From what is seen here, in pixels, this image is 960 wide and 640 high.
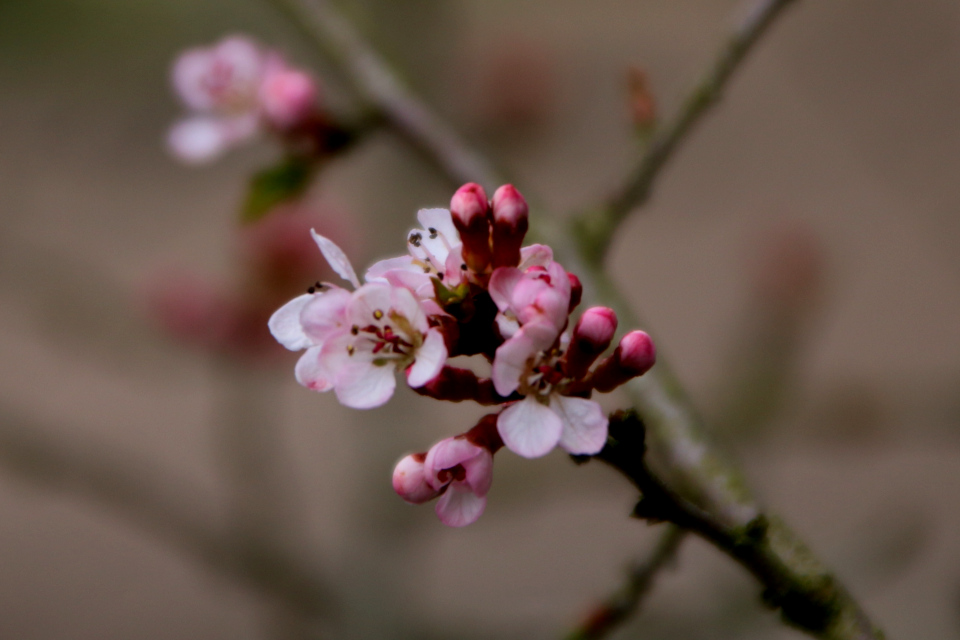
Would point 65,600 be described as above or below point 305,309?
above

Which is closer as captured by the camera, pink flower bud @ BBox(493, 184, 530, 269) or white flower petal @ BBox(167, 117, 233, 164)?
pink flower bud @ BBox(493, 184, 530, 269)

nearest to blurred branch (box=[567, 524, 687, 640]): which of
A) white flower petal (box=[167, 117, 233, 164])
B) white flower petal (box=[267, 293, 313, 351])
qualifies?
white flower petal (box=[267, 293, 313, 351])

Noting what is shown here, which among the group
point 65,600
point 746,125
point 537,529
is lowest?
point 65,600

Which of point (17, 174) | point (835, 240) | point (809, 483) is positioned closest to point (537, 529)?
point (809, 483)

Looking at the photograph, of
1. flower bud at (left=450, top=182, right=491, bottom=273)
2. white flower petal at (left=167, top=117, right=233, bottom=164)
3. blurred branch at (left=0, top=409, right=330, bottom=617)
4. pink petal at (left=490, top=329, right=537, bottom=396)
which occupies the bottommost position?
pink petal at (left=490, top=329, right=537, bottom=396)

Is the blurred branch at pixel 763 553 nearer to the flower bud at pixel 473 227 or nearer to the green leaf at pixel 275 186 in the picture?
the flower bud at pixel 473 227

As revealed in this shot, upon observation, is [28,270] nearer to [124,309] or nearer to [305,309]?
[124,309]

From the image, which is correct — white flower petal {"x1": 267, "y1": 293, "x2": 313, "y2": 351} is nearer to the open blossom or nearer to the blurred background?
the open blossom

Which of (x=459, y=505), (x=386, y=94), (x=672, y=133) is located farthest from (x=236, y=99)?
(x=459, y=505)
